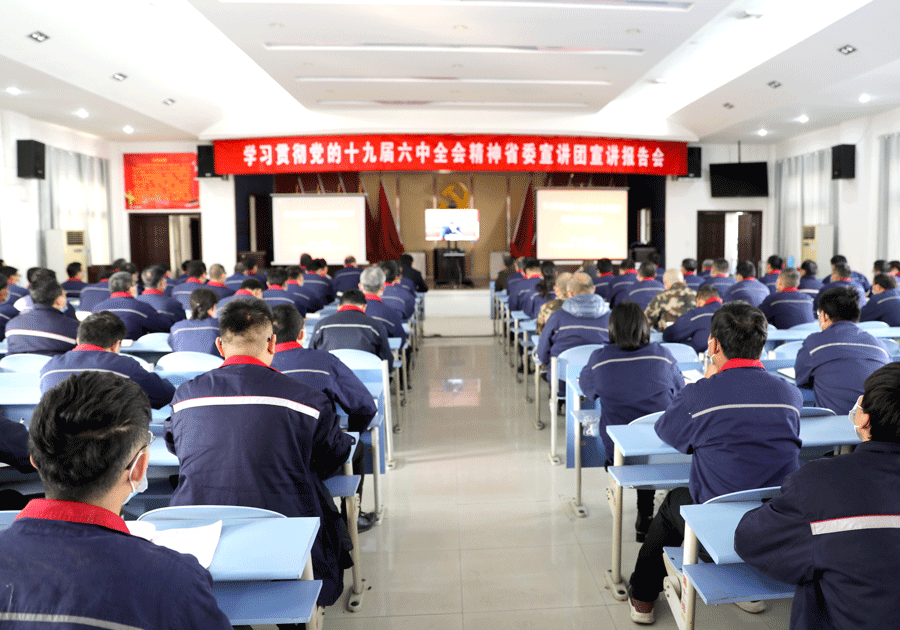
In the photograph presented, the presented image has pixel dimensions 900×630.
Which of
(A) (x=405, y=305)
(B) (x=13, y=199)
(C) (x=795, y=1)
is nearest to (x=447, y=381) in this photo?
(A) (x=405, y=305)

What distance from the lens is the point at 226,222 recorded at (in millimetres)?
11609

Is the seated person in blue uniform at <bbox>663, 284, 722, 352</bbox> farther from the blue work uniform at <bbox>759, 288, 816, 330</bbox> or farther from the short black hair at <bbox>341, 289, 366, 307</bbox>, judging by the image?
the short black hair at <bbox>341, 289, 366, 307</bbox>

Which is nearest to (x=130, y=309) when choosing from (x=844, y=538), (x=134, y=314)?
(x=134, y=314)

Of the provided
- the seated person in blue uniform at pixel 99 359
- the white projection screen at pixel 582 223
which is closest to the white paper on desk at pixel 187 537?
the seated person in blue uniform at pixel 99 359

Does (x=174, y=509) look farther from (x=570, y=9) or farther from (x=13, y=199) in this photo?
(x=13, y=199)

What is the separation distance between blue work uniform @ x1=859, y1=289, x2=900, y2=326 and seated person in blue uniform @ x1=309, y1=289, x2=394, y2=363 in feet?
12.0

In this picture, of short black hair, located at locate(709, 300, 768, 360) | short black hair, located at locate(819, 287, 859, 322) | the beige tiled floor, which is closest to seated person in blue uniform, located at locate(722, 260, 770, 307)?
the beige tiled floor

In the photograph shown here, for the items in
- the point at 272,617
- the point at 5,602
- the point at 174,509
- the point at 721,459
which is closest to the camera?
the point at 5,602

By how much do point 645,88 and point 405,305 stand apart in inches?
221

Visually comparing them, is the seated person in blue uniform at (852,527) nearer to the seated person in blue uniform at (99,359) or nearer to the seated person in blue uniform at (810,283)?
the seated person in blue uniform at (99,359)

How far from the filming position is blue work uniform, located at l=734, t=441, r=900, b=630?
1285mm

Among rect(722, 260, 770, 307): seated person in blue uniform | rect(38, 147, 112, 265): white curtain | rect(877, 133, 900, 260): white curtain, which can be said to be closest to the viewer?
rect(722, 260, 770, 307): seated person in blue uniform

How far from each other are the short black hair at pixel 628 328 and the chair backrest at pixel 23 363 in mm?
2974

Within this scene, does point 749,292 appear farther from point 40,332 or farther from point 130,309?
point 40,332
